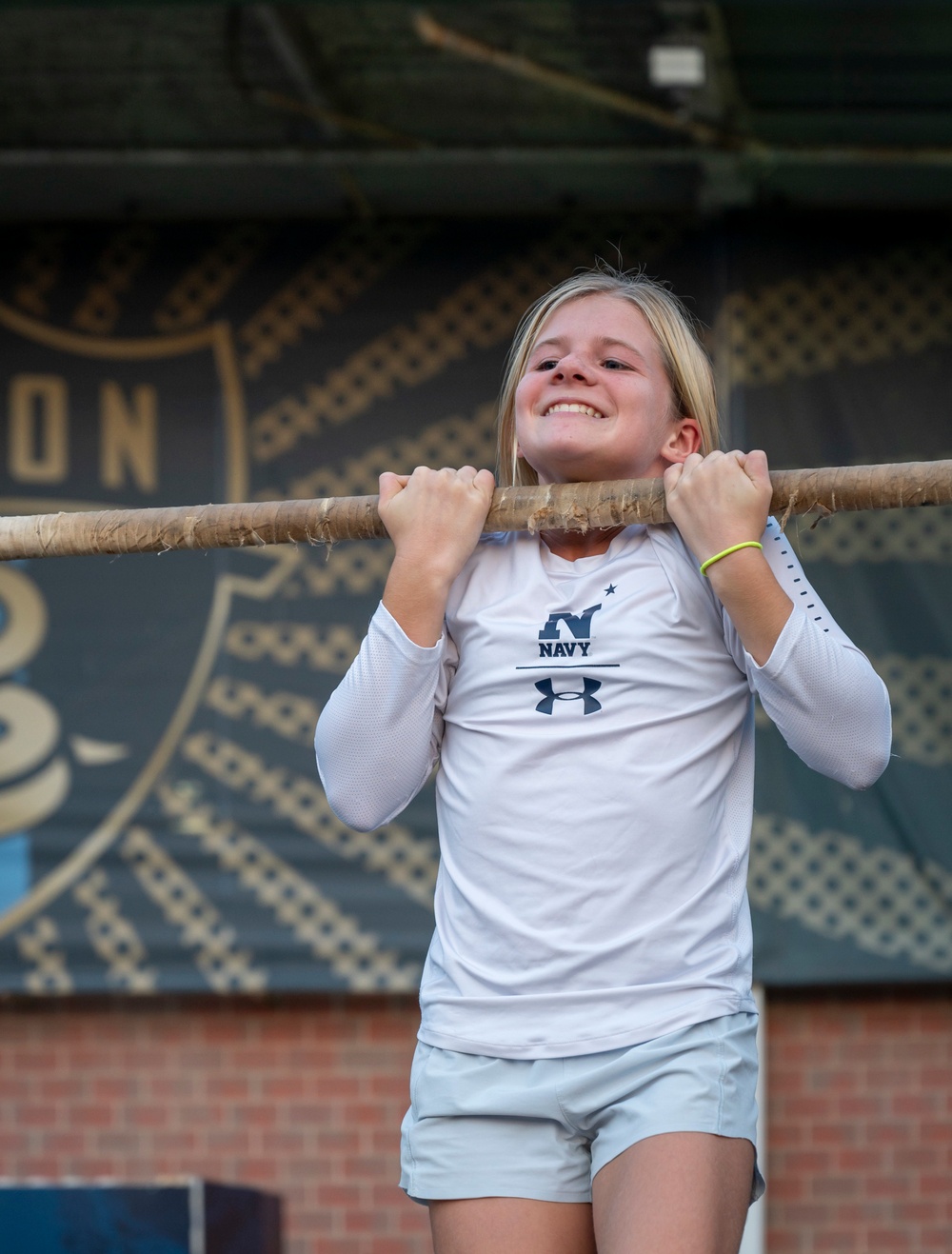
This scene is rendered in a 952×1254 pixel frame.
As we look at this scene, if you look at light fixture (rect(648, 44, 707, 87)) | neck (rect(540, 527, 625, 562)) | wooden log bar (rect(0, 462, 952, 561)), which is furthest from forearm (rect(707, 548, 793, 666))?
light fixture (rect(648, 44, 707, 87))

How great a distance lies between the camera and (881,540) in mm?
4141

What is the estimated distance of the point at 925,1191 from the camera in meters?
4.14

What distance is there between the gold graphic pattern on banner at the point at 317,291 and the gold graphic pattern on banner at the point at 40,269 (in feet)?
1.96

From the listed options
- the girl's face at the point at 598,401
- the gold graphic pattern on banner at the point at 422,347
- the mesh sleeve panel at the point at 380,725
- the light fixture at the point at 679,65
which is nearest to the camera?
the mesh sleeve panel at the point at 380,725

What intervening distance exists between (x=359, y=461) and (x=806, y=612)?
9.30ft

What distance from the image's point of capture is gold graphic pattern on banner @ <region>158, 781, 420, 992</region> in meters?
4.11

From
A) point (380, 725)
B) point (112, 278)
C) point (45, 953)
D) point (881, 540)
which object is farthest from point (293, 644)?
point (380, 725)

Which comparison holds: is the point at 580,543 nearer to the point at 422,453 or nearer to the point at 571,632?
the point at 571,632

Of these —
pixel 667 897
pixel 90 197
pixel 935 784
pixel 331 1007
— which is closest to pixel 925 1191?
pixel 935 784

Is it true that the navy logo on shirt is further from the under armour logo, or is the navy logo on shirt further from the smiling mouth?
the smiling mouth

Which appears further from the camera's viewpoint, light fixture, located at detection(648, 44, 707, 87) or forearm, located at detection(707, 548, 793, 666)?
light fixture, located at detection(648, 44, 707, 87)

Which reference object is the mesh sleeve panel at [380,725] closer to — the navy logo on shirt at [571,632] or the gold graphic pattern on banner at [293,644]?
the navy logo on shirt at [571,632]

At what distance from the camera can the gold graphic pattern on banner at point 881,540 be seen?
413 centimetres

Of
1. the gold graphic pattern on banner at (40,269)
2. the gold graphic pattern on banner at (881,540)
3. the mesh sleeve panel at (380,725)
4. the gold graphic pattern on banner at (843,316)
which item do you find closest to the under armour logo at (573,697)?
the mesh sleeve panel at (380,725)
